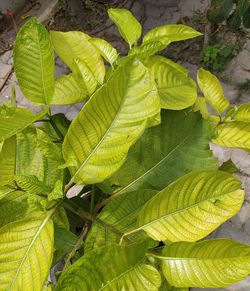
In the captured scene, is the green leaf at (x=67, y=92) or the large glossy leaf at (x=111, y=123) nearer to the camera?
the large glossy leaf at (x=111, y=123)

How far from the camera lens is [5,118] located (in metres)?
0.65

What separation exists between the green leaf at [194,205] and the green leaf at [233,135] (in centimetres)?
18

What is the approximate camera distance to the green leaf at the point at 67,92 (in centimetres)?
91

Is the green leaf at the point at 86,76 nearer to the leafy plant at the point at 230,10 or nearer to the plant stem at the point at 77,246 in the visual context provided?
the plant stem at the point at 77,246

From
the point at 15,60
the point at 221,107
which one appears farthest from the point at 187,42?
the point at 15,60

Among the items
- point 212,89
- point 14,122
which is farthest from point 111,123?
point 212,89

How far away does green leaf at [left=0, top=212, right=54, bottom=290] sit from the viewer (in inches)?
27.5

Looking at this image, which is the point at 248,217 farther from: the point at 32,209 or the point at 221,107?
the point at 32,209

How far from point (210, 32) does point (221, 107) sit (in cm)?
130

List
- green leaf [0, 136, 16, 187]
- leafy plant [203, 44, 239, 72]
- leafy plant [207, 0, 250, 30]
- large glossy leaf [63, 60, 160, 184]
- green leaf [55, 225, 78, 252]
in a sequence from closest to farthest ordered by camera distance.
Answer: large glossy leaf [63, 60, 160, 184]
green leaf [0, 136, 16, 187]
green leaf [55, 225, 78, 252]
leafy plant [207, 0, 250, 30]
leafy plant [203, 44, 239, 72]

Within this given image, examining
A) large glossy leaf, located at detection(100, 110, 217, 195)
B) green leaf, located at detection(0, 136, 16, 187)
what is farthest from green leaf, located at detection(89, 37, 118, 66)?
green leaf, located at detection(0, 136, 16, 187)

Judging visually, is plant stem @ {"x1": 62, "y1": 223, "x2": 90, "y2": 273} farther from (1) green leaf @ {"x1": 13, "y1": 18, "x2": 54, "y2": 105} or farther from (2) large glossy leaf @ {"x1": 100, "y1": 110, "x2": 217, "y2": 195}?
(1) green leaf @ {"x1": 13, "y1": 18, "x2": 54, "y2": 105}

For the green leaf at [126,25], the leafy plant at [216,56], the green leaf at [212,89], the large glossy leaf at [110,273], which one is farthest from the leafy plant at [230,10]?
the large glossy leaf at [110,273]

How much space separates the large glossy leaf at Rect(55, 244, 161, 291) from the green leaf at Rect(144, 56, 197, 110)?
0.31m
